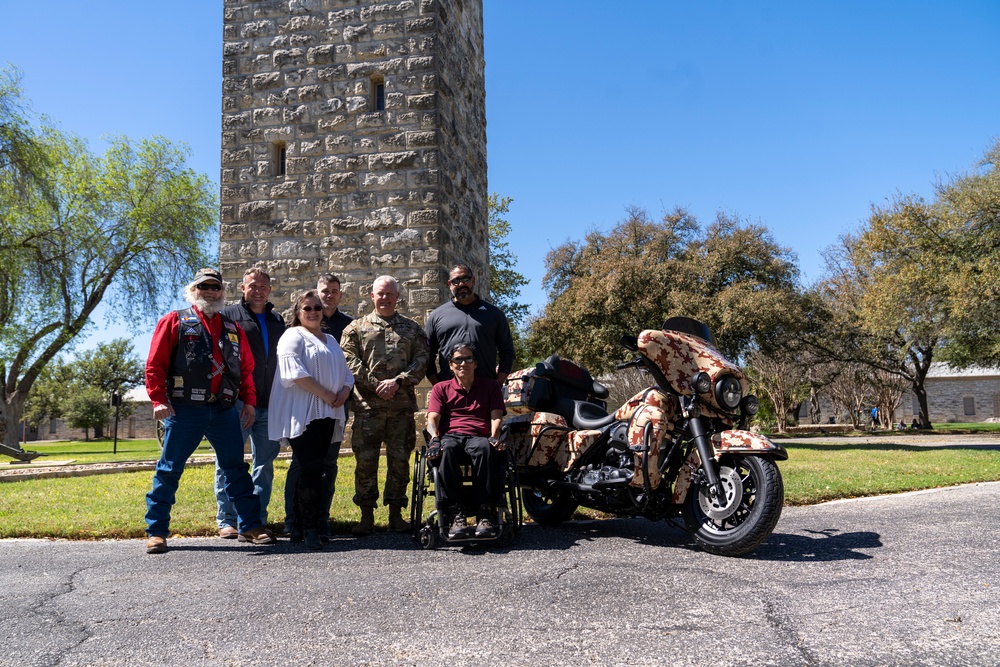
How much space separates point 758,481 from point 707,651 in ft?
5.89

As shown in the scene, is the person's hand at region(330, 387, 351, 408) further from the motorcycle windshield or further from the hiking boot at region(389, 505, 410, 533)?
the motorcycle windshield

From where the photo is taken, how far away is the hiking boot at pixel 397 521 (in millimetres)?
5656

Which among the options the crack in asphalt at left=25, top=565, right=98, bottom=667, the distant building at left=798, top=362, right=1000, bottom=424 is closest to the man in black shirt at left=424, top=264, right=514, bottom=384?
the crack in asphalt at left=25, top=565, right=98, bottom=667

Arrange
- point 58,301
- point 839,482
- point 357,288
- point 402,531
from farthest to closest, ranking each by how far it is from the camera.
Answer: point 58,301
point 357,288
point 839,482
point 402,531

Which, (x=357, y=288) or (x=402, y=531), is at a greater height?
(x=357, y=288)

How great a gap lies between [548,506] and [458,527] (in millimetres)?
1321

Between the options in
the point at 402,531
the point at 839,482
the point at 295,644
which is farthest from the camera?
the point at 839,482

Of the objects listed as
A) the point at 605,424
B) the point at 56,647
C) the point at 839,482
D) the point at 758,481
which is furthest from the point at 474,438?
the point at 839,482

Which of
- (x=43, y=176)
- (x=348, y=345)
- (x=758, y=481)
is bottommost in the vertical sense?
(x=758, y=481)

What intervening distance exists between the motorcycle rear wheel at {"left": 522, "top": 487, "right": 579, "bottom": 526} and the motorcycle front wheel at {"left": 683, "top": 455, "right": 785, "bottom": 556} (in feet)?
3.99

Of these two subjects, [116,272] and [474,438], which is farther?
[116,272]

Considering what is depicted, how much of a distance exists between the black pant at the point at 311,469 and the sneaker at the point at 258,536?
0.22m

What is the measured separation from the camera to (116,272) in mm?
26328

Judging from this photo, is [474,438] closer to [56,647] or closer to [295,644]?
[295,644]
